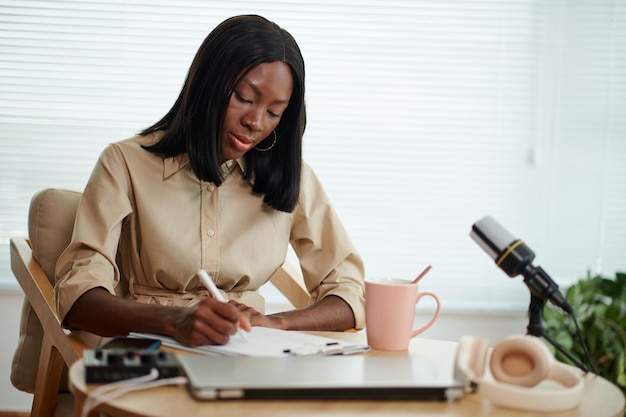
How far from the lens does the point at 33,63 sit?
2.92 meters

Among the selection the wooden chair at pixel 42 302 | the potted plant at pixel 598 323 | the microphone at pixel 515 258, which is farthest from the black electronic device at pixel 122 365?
the potted plant at pixel 598 323

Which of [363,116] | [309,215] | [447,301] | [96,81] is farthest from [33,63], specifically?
[447,301]

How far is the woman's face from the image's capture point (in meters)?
1.69

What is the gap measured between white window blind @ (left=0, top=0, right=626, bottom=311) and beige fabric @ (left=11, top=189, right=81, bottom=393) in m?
1.14

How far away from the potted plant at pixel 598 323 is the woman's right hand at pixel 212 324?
1945mm

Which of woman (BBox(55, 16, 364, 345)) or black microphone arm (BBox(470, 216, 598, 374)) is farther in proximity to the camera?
woman (BBox(55, 16, 364, 345))

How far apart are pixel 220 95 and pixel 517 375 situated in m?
0.90

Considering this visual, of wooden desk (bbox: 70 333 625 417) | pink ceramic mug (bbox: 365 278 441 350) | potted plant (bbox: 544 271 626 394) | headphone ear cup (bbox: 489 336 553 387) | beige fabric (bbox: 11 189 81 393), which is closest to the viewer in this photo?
wooden desk (bbox: 70 333 625 417)

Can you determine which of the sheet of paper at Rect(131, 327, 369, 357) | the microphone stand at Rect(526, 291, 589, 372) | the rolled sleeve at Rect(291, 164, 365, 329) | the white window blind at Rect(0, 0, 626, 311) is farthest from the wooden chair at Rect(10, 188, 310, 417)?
the white window blind at Rect(0, 0, 626, 311)

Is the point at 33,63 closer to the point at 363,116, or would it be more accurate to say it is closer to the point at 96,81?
the point at 96,81

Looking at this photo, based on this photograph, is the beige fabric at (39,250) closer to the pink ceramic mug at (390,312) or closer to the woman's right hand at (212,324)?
the woman's right hand at (212,324)

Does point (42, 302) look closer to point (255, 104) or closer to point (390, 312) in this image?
point (255, 104)

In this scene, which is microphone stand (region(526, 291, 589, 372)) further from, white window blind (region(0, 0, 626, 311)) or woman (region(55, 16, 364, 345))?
white window blind (region(0, 0, 626, 311))

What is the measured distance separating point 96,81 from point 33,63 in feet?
0.76
